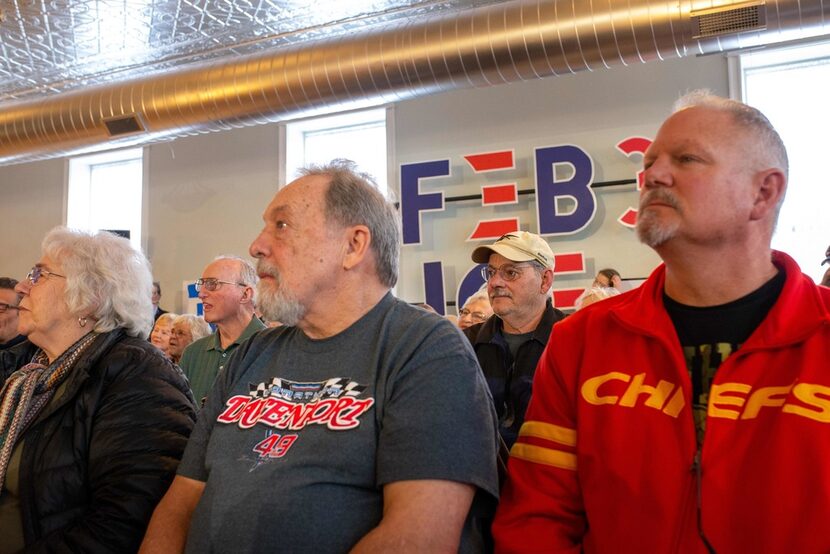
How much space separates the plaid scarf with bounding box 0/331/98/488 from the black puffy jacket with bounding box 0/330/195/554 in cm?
4

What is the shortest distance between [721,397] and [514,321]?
180cm

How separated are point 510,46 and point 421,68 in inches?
23.2

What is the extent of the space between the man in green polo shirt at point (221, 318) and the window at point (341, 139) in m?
3.23

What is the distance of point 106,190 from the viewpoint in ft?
27.8

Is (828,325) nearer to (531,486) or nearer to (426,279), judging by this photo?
(531,486)

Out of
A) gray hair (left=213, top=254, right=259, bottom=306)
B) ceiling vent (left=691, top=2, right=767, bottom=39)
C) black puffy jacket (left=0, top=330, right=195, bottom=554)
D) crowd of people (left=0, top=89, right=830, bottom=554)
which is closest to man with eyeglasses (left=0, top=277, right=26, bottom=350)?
gray hair (left=213, top=254, right=259, bottom=306)

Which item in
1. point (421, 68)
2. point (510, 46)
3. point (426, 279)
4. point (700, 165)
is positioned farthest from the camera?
point (426, 279)

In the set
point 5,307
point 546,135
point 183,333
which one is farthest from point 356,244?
point 546,135

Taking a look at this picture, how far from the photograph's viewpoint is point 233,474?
1439 millimetres

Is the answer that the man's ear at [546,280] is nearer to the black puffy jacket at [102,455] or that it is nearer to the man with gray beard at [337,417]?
the man with gray beard at [337,417]

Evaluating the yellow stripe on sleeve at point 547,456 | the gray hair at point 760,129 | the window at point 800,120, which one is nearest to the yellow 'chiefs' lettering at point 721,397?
the yellow stripe on sleeve at point 547,456

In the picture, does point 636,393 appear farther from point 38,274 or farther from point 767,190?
point 38,274

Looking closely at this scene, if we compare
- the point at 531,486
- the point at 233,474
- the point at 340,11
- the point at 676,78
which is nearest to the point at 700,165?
the point at 531,486

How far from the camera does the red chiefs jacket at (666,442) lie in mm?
1216
